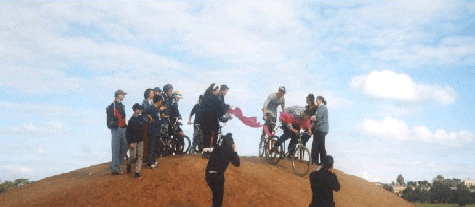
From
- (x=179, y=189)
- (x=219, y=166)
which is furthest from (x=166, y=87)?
(x=219, y=166)

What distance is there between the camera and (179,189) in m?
10.6

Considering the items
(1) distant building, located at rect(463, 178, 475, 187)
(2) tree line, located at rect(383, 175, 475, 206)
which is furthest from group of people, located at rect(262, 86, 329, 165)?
(1) distant building, located at rect(463, 178, 475, 187)

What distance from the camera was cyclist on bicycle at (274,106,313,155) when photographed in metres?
13.5

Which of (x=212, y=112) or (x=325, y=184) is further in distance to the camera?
(x=212, y=112)

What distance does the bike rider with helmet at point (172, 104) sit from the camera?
1370cm

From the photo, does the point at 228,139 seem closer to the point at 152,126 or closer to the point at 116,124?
the point at 152,126

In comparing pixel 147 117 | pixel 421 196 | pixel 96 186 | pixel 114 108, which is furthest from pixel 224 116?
pixel 421 196

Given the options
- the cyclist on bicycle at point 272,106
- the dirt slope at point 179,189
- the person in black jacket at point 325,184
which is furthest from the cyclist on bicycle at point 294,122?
the person in black jacket at point 325,184

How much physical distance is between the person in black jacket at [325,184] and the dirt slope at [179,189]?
10.7ft

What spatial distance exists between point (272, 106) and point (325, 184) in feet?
24.3

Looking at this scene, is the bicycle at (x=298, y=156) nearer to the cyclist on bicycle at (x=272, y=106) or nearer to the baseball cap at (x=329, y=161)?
the cyclist on bicycle at (x=272, y=106)

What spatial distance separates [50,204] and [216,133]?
433 centimetres

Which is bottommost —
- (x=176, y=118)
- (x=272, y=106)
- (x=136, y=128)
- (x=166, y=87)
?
(x=136, y=128)

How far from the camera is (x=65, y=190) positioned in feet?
38.1
